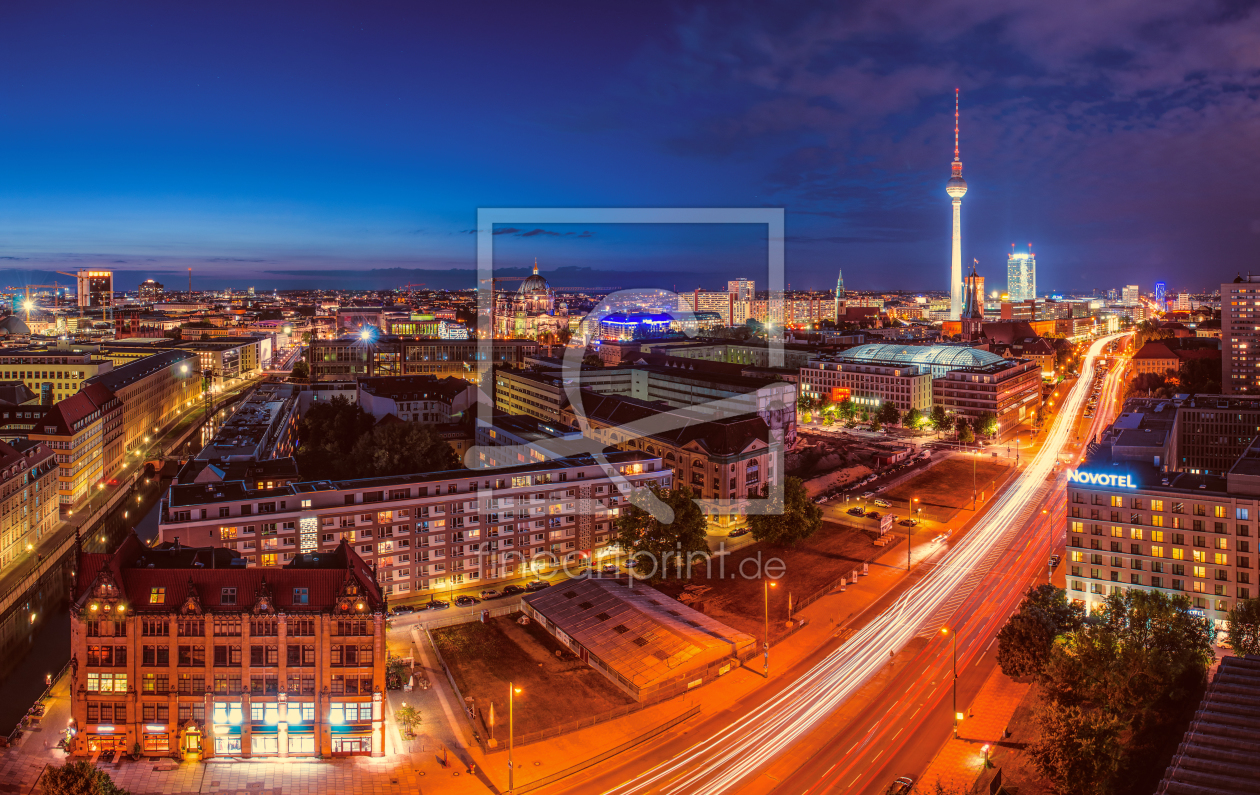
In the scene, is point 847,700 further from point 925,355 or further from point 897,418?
point 925,355

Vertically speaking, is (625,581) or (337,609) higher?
(337,609)

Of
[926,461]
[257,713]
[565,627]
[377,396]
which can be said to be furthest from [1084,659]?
[377,396]

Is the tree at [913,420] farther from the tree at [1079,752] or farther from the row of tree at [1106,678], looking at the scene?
the tree at [1079,752]

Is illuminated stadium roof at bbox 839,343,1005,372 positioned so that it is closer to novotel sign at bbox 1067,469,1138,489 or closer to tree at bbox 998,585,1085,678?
novotel sign at bbox 1067,469,1138,489

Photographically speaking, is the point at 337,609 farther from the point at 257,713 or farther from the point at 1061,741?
the point at 1061,741

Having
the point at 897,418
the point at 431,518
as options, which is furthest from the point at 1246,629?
the point at 897,418

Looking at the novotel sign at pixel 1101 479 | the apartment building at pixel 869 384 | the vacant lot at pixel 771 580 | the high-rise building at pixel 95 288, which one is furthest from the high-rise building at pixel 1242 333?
the high-rise building at pixel 95 288
